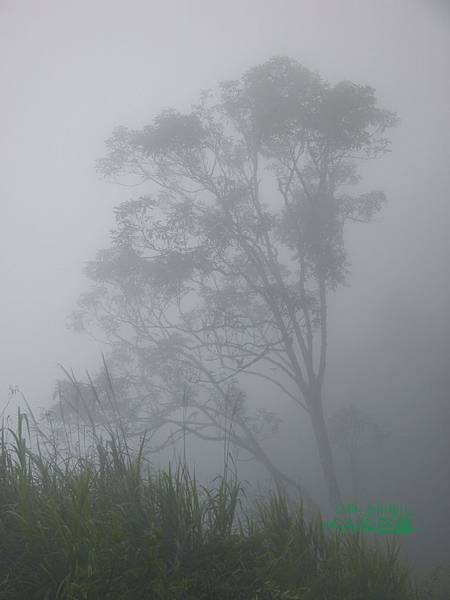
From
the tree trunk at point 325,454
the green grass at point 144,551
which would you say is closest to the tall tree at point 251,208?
the tree trunk at point 325,454

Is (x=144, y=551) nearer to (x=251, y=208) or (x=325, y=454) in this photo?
(x=325, y=454)

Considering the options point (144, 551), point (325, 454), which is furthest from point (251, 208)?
point (144, 551)

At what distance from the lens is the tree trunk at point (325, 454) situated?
23.3 feet

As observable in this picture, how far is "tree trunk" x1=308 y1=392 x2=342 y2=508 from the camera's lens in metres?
7.11

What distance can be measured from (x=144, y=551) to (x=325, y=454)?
248 inches

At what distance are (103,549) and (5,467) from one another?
973 millimetres

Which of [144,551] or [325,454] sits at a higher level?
[325,454]

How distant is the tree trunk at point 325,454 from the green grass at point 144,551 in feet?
15.7

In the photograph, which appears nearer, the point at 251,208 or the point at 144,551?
the point at 144,551

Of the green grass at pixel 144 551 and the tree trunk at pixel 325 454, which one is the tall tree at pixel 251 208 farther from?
the green grass at pixel 144 551

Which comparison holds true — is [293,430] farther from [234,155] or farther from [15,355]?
[15,355]

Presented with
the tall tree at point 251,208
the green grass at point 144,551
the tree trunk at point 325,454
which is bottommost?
the green grass at point 144,551

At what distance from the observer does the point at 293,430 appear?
14.9 meters

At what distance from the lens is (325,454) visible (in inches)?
294
